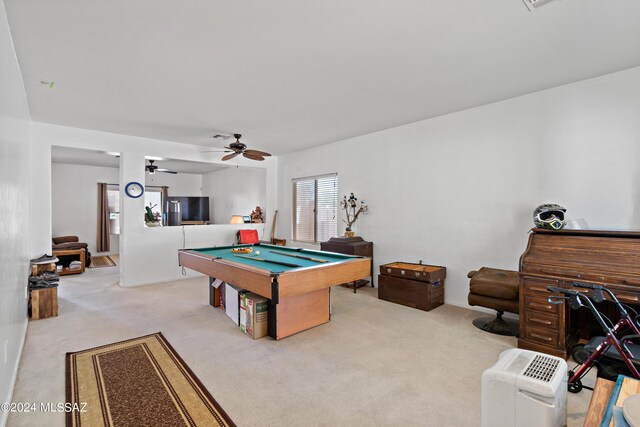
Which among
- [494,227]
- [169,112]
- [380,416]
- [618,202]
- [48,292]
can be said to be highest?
[169,112]

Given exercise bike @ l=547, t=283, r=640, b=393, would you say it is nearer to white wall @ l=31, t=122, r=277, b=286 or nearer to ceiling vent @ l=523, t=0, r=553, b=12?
ceiling vent @ l=523, t=0, r=553, b=12

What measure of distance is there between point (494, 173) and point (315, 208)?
3.50m

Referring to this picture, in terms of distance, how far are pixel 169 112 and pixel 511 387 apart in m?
4.46

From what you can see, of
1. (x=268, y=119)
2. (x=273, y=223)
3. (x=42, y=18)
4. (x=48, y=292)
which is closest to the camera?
(x=42, y=18)

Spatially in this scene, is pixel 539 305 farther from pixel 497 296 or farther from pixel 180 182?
pixel 180 182

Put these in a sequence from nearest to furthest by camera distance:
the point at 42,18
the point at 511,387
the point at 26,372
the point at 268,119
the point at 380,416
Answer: the point at 511,387 < the point at 380,416 < the point at 42,18 < the point at 26,372 < the point at 268,119

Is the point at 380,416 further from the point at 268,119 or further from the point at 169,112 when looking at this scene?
the point at 169,112

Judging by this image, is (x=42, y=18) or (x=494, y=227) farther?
(x=494, y=227)

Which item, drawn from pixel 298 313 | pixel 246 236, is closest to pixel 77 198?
pixel 246 236

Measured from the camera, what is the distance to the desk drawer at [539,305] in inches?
105

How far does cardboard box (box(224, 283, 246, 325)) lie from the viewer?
3465mm

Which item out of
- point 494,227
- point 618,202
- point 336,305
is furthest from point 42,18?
point 618,202

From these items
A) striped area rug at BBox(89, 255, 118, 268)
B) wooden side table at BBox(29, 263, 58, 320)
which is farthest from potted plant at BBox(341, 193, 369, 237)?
striped area rug at BBox(89, 255, 118, 268)

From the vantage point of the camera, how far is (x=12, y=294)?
2.30m
